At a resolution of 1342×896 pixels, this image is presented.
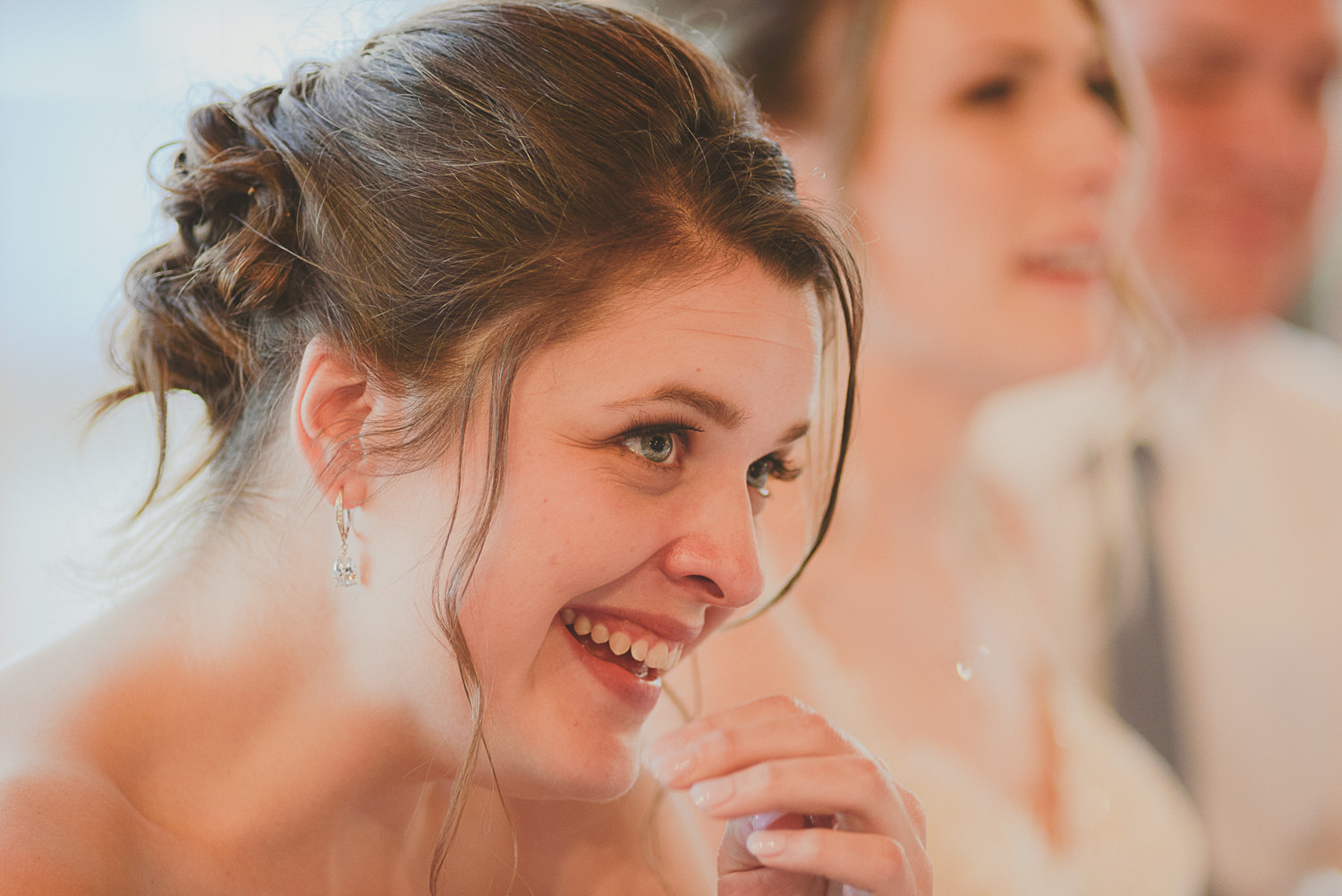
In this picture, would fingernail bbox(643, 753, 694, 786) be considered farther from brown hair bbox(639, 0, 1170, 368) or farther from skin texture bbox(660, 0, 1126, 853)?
brown hair bbox(639, 0, 1170, 368)

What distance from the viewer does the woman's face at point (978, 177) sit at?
151 centimetres

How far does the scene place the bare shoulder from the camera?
662 mm

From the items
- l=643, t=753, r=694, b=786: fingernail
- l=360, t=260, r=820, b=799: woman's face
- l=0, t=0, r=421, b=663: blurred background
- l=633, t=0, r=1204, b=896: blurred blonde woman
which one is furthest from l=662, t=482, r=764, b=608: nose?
l=0, t=0, r=421, b=663: blurred background

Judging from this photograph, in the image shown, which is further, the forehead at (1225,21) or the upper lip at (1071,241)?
the forehead at (1225,21)

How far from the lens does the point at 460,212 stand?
731mm

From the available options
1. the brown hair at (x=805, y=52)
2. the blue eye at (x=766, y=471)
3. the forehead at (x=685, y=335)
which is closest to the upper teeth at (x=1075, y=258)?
the brown hair at (x=805, y=52)

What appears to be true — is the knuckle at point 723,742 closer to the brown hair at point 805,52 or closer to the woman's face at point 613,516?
the woman's face at point 613,516

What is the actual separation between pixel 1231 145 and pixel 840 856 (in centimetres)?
166

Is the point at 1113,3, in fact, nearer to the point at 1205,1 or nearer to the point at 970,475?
the point at 1205,1

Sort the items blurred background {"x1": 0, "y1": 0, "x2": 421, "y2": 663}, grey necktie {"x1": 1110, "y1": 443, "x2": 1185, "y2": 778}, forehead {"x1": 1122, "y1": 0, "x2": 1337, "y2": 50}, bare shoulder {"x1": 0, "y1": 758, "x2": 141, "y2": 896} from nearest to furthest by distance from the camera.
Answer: bare shoulder {"x1": 0, "y1": 758, "x2": 141, "y2": 896} → blurred background {"x1": 0, "y1": 0, "x2": 421, "y2": 663} → forehead {"x1": 1122, "y1": 0, "x2": 1337, "y2": 50} → grey necktie {"x1": 1110, "y1": 443, "x2": 1185, "y2": 778}

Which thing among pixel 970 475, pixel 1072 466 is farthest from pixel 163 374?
pixel 1072 466

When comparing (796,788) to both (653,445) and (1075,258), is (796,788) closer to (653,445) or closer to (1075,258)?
(653,445)

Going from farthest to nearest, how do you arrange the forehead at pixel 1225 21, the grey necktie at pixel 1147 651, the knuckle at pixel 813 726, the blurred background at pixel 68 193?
the grey necktie at pixel 1147 651 → the forehead at pixel 1225 21 → the blurred background at pixel 68 193 → the knuckle at pixel 813 726

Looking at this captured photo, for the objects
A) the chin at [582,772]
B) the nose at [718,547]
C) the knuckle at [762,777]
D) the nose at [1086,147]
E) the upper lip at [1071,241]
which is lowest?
the chin at [582,772]
